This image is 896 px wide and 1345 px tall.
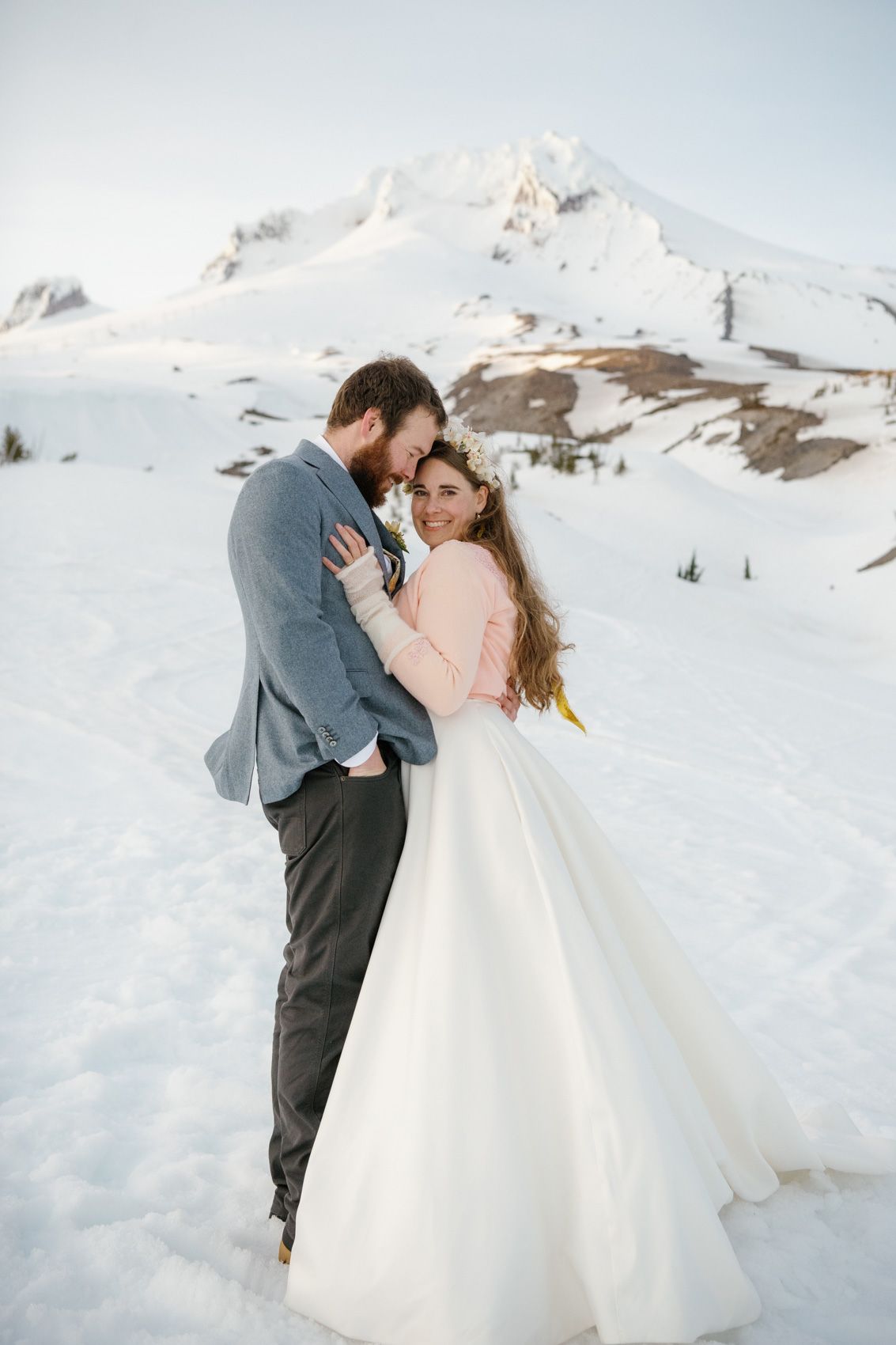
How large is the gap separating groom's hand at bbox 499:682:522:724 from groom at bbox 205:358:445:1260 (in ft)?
0.89

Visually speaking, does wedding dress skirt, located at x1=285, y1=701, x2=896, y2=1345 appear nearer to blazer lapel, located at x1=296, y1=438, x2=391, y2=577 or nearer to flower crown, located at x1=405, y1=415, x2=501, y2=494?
blazer lapel, located at x1=296, y1=438, x2=391, y2=577

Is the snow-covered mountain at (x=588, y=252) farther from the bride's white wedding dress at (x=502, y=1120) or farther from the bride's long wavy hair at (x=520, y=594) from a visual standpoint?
the bride's white wedding dress at (x=502, y=1120)

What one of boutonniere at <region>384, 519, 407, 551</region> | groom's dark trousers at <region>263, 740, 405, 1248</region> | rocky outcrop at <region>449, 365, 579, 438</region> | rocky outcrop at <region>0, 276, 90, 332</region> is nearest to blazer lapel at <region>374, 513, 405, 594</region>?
boutonniere at <region>384, 519, 407, 551</region>

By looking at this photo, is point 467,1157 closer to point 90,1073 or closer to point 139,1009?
point 90,1073

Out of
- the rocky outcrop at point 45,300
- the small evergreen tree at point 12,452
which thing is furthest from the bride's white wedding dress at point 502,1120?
the rocky outcrop at point 45,300

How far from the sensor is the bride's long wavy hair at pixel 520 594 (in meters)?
2.06

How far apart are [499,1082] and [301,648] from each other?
85 centimetres

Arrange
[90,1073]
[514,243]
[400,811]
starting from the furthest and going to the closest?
[514,243] < [90,1073] < [400,811]

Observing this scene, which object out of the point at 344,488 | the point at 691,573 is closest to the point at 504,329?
the point at 691,573

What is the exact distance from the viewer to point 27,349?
27922 millimetres

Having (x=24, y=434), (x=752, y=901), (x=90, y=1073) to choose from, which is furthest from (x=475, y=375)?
(x=90, y=1073)

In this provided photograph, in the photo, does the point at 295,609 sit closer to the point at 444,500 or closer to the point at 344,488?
the point at 344,488

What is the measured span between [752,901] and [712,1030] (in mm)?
1653

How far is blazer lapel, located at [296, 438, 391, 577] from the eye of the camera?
1877 millimetres
